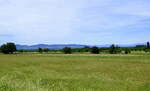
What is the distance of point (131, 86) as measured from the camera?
13.6 meters

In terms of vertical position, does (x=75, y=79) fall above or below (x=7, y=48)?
below

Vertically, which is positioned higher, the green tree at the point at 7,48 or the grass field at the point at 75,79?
the green tree at the point at 7,48

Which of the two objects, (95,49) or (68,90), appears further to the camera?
(95,49)

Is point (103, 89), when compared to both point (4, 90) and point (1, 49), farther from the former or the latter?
point (1, 49)

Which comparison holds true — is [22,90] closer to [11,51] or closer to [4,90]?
[4,90]

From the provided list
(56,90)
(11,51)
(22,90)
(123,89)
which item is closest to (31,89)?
(22,90)

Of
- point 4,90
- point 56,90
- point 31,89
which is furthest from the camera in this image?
point 56,90

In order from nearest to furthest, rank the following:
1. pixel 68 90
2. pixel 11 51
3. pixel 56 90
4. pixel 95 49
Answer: pixel 56 90
pixel 68 90
pixel 95 49
pixel 11 51

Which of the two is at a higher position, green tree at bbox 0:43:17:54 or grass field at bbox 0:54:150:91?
green tree at bbox 0:43:17:54

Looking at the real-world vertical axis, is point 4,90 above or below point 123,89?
above

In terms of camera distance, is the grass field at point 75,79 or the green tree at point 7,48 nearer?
the grass field at point 75,79

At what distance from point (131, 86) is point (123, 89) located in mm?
1203

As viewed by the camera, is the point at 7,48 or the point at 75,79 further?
the point at 7,48

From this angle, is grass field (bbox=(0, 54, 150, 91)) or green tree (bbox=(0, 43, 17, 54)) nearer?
grass field (bbox=(0, 54, 150, 91))
